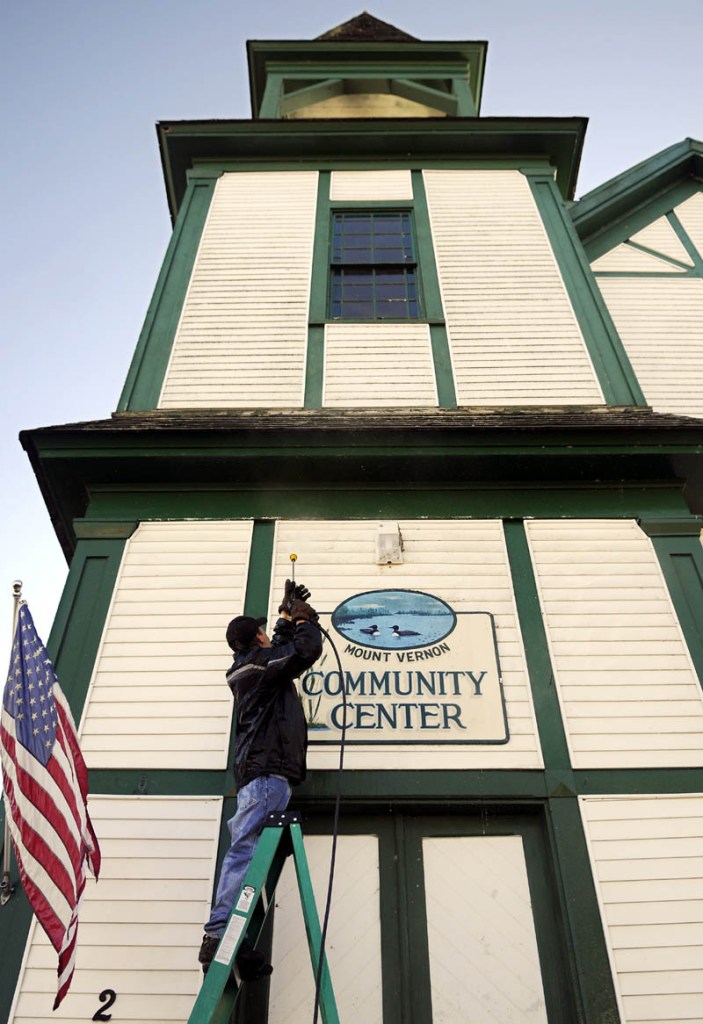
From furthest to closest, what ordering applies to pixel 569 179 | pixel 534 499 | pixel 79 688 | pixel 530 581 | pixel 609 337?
pixel 569 179
pixel 609 337
pixel 534 499
pixel 530 581
pixel 79 688

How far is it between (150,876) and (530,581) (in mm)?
3167

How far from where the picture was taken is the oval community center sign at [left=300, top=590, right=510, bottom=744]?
529 centimetres

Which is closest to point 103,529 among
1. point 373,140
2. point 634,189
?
point 373,140

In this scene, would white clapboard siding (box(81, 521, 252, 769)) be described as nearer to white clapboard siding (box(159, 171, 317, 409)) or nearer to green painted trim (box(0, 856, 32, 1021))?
green painted trim (box(0, 856, 32, 1021))

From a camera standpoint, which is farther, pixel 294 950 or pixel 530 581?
pixel 530 581

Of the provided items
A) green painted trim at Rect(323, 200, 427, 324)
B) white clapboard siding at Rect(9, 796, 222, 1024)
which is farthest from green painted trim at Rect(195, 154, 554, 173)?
white clapboard siding at Rect(9, 796, 222, 1024)

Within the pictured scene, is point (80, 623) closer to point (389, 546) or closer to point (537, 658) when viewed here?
point (389, 546)

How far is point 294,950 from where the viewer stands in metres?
4.66

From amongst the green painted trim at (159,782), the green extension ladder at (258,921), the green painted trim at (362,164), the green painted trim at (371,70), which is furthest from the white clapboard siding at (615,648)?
the green painted trim at (371,70)

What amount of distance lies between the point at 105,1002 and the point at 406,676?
8.18ft

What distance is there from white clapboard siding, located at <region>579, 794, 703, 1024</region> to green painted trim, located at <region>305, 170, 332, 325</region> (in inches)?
169

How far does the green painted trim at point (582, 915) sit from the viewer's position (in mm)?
4371

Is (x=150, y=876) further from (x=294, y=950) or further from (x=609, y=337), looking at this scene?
(x=609, y=337)

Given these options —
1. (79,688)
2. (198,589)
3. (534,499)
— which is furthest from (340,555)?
(79,688)
